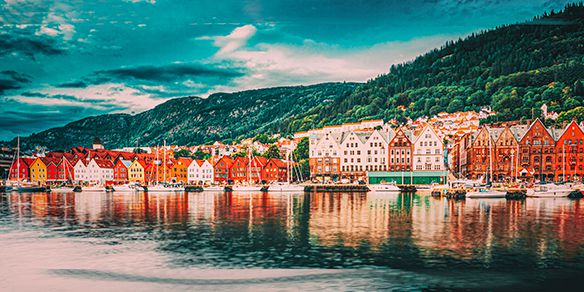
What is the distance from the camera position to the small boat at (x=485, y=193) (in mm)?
78188

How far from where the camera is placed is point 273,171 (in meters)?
139

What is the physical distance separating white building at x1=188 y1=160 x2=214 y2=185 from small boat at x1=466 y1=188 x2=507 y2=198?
3228 inches

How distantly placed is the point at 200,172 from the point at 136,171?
2366 cm

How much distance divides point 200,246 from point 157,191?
84.9m

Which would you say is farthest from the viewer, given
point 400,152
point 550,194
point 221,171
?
point 221,171

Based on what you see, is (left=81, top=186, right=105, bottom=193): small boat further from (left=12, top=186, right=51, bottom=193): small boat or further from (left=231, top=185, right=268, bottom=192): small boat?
(left=231, top=185, right=268, bottom=192): small boat

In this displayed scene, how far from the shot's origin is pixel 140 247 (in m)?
32.7

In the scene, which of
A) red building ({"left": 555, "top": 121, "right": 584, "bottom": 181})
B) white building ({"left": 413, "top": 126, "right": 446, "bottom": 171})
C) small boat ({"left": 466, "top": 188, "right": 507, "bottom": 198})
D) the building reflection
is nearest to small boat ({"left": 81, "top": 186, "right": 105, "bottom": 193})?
the building reflection

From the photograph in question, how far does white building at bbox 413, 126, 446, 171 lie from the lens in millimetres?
117188

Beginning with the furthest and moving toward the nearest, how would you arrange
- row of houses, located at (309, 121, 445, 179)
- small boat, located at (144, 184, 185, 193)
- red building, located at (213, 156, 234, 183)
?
1. red building, located at (213, 156, 234, 183)
2. row of houses, located at (309, 121, 445, 179)
3. small boat, located at (144, 184, 185, 193)

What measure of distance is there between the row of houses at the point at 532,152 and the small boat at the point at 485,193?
20.6 metres

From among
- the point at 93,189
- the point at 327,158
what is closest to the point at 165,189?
the point at 93,189

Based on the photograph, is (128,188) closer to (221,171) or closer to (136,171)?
(221,171)

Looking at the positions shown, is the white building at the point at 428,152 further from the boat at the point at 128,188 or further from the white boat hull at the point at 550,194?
the boat at the point at 128,188
